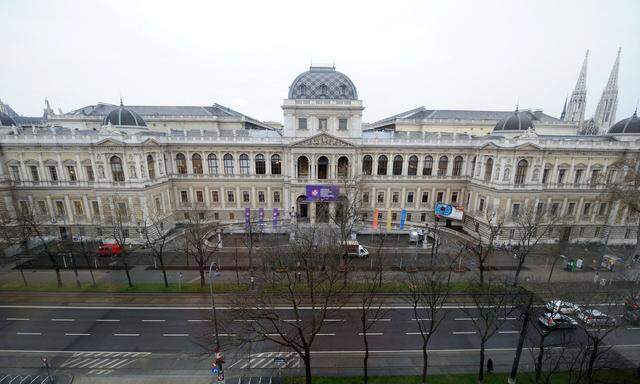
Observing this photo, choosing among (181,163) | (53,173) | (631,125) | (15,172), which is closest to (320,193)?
(181,163)

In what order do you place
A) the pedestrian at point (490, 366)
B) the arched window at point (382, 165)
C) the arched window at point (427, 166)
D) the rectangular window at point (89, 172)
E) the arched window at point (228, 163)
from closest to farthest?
the pedestrian at point (490, 366) < the rectangular window at point (89, 172) < the arched window at point (228, 163) < the arched window at point (382, 165) < the arched window at point (427, 166)

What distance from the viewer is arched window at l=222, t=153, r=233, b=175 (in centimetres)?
5443

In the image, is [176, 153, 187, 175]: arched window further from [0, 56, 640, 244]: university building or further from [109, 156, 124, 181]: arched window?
[109, 156, 124, 181]: arched window

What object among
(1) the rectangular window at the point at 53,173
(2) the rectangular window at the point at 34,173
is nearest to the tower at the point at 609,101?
(1) the rectangular window at the point at 53,173

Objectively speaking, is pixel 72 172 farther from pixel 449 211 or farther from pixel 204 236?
pixel 449 211

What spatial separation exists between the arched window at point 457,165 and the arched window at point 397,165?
34.6 feet

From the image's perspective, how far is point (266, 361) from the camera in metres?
23.3

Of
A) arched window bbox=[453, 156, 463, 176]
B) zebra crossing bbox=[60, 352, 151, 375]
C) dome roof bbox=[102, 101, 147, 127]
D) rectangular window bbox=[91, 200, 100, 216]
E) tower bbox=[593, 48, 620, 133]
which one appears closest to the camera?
zebra crossing bbox=[60, 352, 151, 375]

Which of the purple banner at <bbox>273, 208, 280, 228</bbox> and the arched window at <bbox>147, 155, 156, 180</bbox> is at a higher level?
the arched window at <bbox>147, 155, 156, 180</bbox>

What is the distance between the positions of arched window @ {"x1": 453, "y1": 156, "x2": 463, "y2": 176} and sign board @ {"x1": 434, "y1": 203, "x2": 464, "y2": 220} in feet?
25.4

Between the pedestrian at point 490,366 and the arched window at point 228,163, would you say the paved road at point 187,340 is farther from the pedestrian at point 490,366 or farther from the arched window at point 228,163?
the arched window at point 228,163

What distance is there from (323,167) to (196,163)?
24712 millimetres

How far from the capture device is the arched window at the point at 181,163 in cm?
5410

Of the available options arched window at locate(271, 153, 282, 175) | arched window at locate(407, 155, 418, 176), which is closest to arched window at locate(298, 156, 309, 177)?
arched window at locate(271, 153, 282, 175)
